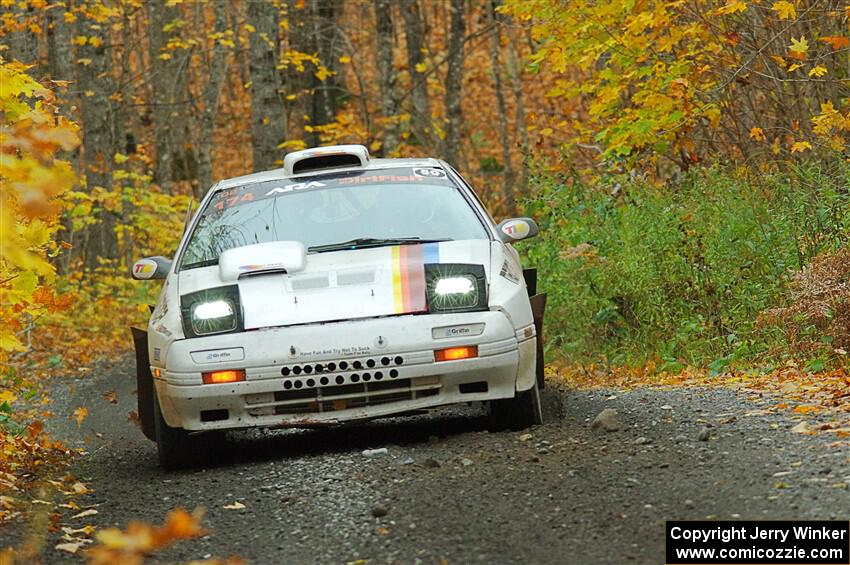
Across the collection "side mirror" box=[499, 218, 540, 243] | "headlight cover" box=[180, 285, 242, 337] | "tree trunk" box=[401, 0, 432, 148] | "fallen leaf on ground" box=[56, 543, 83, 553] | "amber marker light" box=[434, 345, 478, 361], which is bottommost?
"fallen leaf on ground" box=[56, 543, 83, 553]

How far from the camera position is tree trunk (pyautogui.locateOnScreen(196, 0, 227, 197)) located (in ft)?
85.3

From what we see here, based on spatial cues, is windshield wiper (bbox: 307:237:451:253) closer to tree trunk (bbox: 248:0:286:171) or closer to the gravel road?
the gravel road

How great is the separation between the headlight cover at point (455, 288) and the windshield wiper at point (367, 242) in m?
0.61

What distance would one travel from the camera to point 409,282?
23.0 ft

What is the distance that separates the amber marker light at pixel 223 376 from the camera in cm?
682

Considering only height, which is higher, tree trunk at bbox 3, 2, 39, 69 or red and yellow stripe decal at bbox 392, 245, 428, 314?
tree trunk at bbox 3, 2, 39, 69


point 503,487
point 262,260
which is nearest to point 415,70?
point 262,260

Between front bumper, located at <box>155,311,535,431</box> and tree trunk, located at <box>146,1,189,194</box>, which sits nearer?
front bumper, located at <box>155,311,535,431</box>

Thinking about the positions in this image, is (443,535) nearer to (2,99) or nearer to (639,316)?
(2,99)

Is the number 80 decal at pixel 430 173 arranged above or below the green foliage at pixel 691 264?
above

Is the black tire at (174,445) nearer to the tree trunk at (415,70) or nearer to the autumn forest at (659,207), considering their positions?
the autumn forest at (659,207)

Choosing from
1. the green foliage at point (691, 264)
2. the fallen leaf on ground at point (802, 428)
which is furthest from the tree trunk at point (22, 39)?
the fallen leaf on ground at point (802, 428)

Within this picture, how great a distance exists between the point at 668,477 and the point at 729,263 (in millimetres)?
5613

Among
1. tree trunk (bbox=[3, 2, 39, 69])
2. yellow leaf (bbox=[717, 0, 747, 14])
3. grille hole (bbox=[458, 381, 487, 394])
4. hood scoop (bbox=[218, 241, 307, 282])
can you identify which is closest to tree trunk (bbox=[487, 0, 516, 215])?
tree trunk (bbox=[3, 2, 39, 69])
